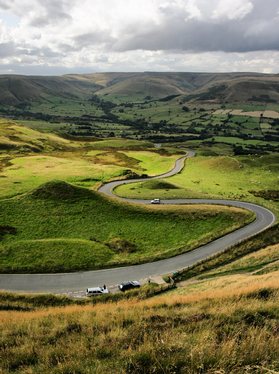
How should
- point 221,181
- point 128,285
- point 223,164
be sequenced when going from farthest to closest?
1. point 223,164
2. point 221,181
3. point 128,285

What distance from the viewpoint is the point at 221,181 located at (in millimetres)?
117250

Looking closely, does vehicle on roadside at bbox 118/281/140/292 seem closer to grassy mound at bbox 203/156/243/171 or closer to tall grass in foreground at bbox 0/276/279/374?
tall grass in foreground at bbox 0/276/279/374

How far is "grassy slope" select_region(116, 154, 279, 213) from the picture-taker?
297 ft

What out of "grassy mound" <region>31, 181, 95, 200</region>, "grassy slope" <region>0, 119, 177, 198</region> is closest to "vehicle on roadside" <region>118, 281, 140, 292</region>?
"grassy mound" <region>31, 181, 95, 200</region>

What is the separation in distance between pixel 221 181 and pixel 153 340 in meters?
108

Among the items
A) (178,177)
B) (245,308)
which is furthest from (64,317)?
(178,177)

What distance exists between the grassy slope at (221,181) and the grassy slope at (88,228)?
14.8 meters

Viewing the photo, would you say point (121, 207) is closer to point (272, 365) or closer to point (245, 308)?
point (245, 308)

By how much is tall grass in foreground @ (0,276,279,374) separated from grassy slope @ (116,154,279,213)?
66384mm

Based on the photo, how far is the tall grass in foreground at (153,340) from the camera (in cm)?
1045

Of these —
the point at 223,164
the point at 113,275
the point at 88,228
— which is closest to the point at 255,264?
the point at 113,275

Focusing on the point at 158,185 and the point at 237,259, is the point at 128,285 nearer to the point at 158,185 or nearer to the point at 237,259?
the point at 237,259

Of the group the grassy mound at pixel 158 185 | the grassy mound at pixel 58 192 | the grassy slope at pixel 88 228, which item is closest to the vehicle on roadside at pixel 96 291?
the grassy slope at pixel 88 228

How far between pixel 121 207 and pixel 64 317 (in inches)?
2229
